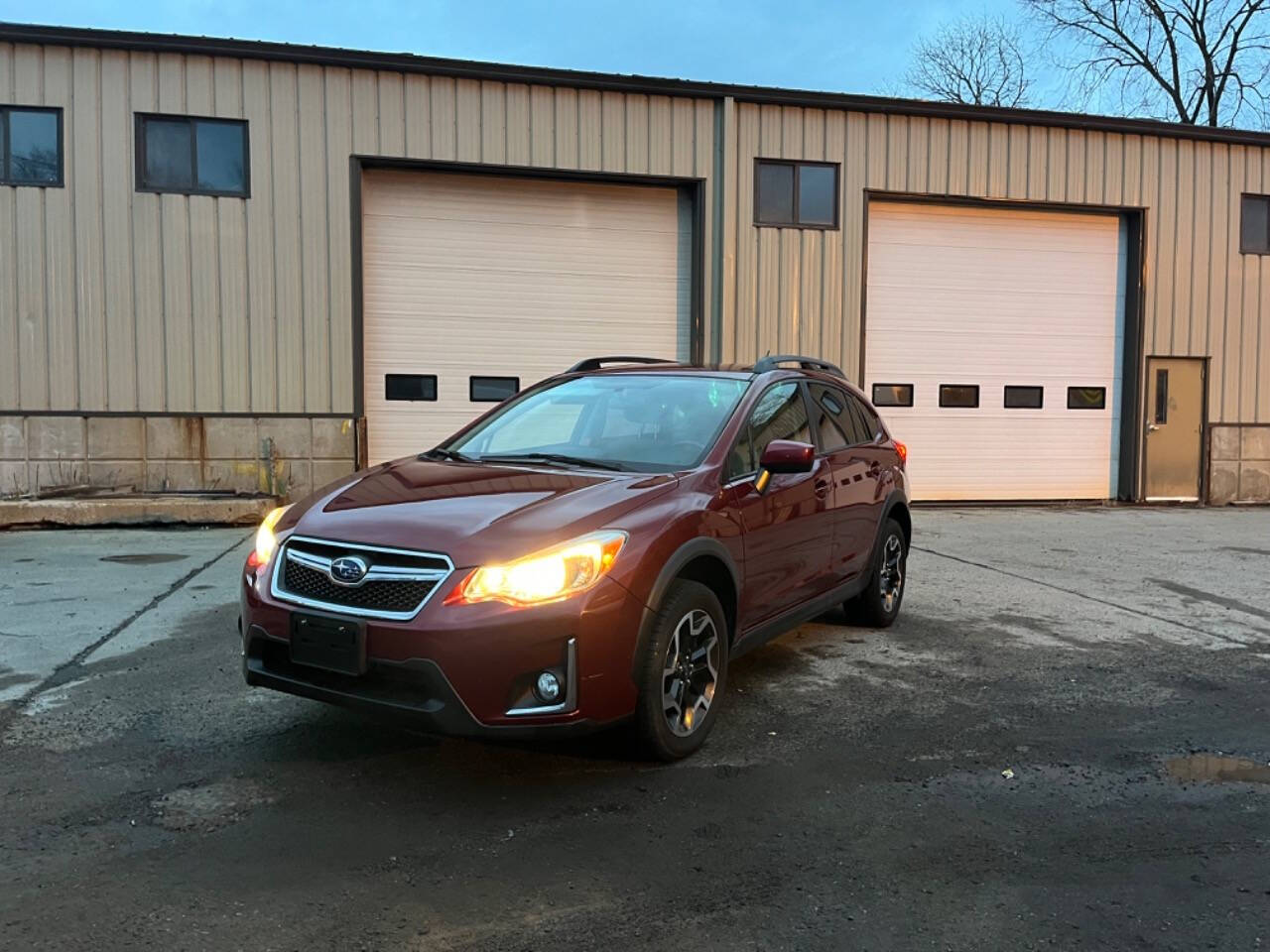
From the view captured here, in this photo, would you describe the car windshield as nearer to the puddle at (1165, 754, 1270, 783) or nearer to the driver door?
the driver door

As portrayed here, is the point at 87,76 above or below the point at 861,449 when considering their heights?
above

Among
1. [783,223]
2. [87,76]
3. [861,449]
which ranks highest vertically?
[87,76]

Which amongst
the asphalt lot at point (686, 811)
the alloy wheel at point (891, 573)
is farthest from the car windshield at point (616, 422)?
the alloy wheel at point (891, 573)

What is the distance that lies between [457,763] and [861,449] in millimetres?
3254

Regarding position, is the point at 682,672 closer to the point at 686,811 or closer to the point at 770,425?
the point at 686,811

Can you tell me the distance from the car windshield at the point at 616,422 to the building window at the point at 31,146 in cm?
902

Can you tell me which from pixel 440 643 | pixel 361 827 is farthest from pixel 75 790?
pixel 440 643

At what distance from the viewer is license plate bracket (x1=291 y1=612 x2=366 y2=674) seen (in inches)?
136

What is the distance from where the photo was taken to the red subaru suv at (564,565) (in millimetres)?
3438

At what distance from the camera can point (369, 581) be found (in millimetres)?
3549

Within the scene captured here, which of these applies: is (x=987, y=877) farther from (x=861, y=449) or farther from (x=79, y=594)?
(x=79, y=594)

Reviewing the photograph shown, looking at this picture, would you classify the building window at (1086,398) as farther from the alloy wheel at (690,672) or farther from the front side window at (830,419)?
the alloy wheel at (690,672)

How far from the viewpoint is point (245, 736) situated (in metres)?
4.29

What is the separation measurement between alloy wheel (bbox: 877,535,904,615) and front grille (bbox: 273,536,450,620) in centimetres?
366
